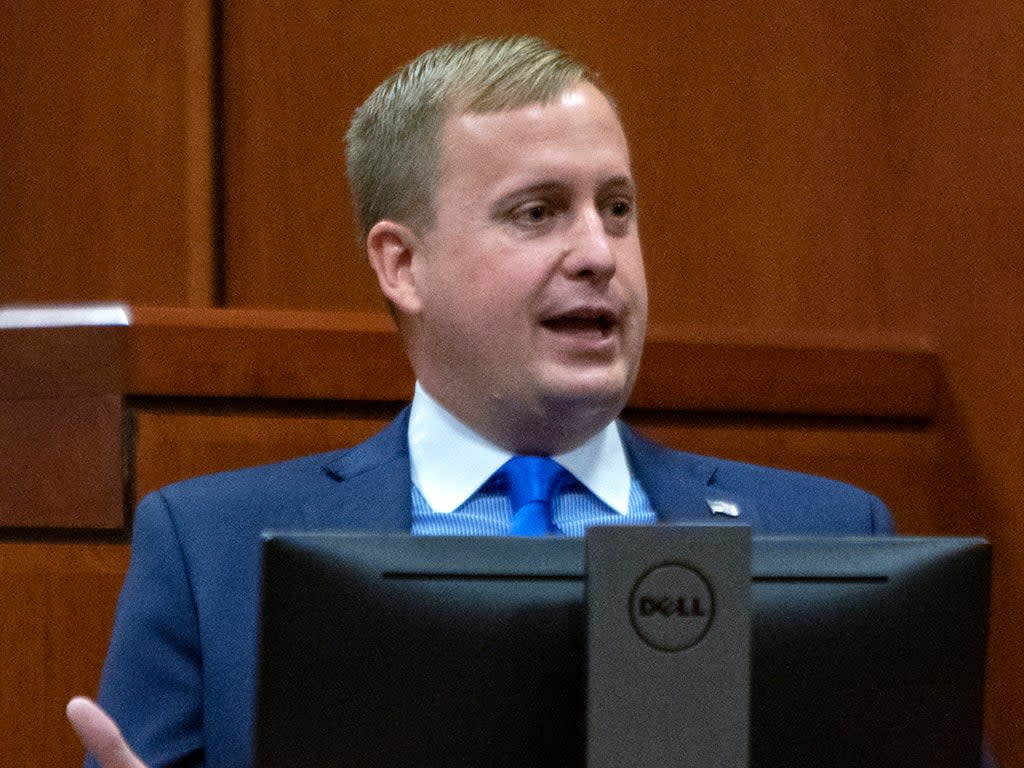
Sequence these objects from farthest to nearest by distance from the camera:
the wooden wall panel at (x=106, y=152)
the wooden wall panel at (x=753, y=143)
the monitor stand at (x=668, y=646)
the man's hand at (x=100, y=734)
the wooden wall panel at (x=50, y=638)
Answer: the wooden wall panel at (x=753, y=143)
the wooden wall panel at (x=106, y=152)
the wooden wall panel at (x=50, y=638)
the man's hand at (x=100, y=734)
the monitor stand at (x=668, y=646)

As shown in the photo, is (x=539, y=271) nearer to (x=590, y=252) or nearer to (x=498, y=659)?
(x=590, y=252)

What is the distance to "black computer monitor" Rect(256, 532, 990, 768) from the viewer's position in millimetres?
862

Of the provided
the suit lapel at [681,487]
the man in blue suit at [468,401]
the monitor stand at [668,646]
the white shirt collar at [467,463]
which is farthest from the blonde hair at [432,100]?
the monitor stand at [668,646]

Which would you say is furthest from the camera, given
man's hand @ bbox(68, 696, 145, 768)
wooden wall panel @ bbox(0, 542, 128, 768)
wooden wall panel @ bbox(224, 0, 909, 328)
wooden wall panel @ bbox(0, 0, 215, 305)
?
wooden wall panel @ bbox(224, 0, 909, 328)

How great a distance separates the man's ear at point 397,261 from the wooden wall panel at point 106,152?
0.63 m

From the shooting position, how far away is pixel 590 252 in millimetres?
1369

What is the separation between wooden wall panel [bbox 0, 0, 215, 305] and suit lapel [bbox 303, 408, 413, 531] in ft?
2.20

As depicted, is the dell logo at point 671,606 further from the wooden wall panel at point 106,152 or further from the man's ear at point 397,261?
the wooden wall panel at point 106,152

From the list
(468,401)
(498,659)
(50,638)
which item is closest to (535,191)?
(468,401)

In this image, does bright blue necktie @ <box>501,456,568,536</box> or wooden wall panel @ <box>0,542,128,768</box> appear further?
wooden wall panel @ <box>0,542,128,768</box>

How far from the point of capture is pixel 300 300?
2.15 meters

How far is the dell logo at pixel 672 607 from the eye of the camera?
33.3 inches

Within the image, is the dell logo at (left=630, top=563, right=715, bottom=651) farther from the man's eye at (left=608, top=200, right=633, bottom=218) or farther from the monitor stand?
the man's eye at (left=608, top=200, right=633, bottom=218)

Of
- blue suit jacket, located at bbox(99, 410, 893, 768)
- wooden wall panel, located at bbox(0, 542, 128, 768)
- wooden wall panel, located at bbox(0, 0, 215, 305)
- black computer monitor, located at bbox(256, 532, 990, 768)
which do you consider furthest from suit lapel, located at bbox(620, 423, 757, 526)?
wooden wall panel, located at bbox(0, 0, 215, 305)
